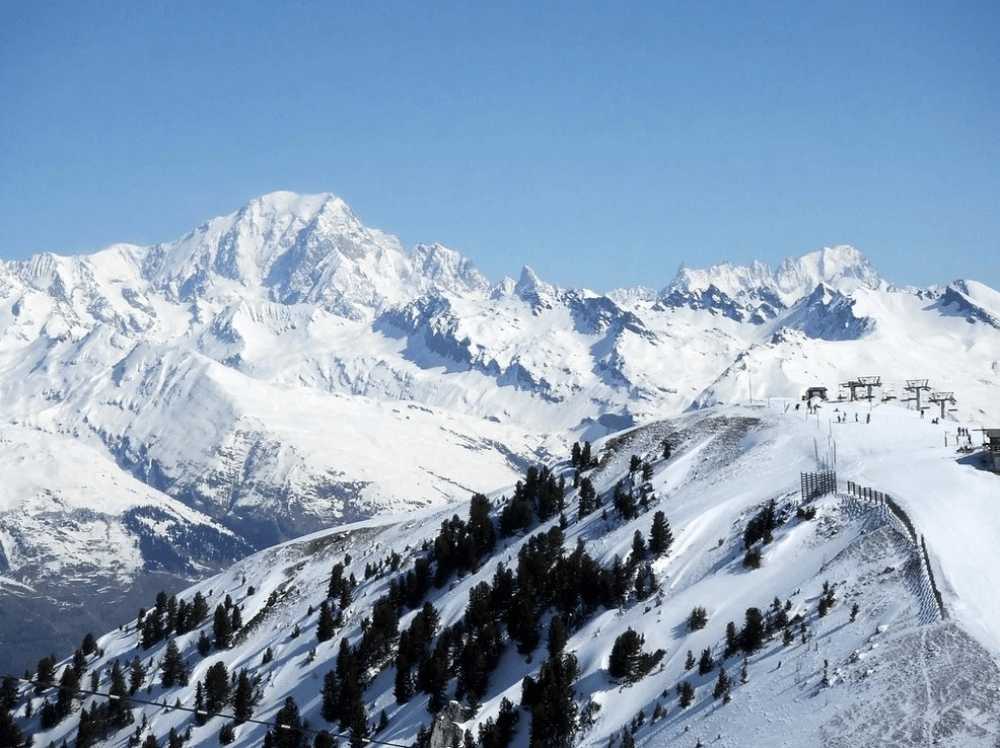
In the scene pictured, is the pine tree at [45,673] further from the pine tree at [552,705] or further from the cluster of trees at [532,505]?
the pine tree at [552,705]

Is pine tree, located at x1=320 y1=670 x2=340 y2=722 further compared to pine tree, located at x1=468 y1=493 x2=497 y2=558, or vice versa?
pine tree, located at x1=468 y1=493 x2=497 y2=558

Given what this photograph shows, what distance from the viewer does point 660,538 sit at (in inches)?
3423

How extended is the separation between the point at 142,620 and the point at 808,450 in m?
85.0

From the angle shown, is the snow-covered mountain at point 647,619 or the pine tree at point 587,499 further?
the pine tree at point 587,499

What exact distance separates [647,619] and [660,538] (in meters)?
12.6

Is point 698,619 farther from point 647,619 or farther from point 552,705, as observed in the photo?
point 552,705

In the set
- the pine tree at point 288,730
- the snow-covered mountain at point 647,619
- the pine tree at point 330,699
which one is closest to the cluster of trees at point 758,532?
the snow-covered mountain at point 647,619

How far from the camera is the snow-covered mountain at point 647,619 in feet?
185

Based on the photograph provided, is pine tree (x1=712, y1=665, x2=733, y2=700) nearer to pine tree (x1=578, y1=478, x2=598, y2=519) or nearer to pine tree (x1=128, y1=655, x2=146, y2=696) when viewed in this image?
pine tree (x1=578, y1=478, x2=598, y2=519)

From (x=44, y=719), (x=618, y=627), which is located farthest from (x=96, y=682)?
(x=618, y=627)

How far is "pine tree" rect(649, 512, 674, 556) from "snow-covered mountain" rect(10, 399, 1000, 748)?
0.36 metres

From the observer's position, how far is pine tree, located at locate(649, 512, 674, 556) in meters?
86.7

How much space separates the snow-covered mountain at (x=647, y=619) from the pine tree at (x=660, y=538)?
0.36 meters

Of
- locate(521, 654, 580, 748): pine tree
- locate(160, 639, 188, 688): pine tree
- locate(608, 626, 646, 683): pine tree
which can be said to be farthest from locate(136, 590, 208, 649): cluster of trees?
locate(608, 626, 646, 683): pine tree
